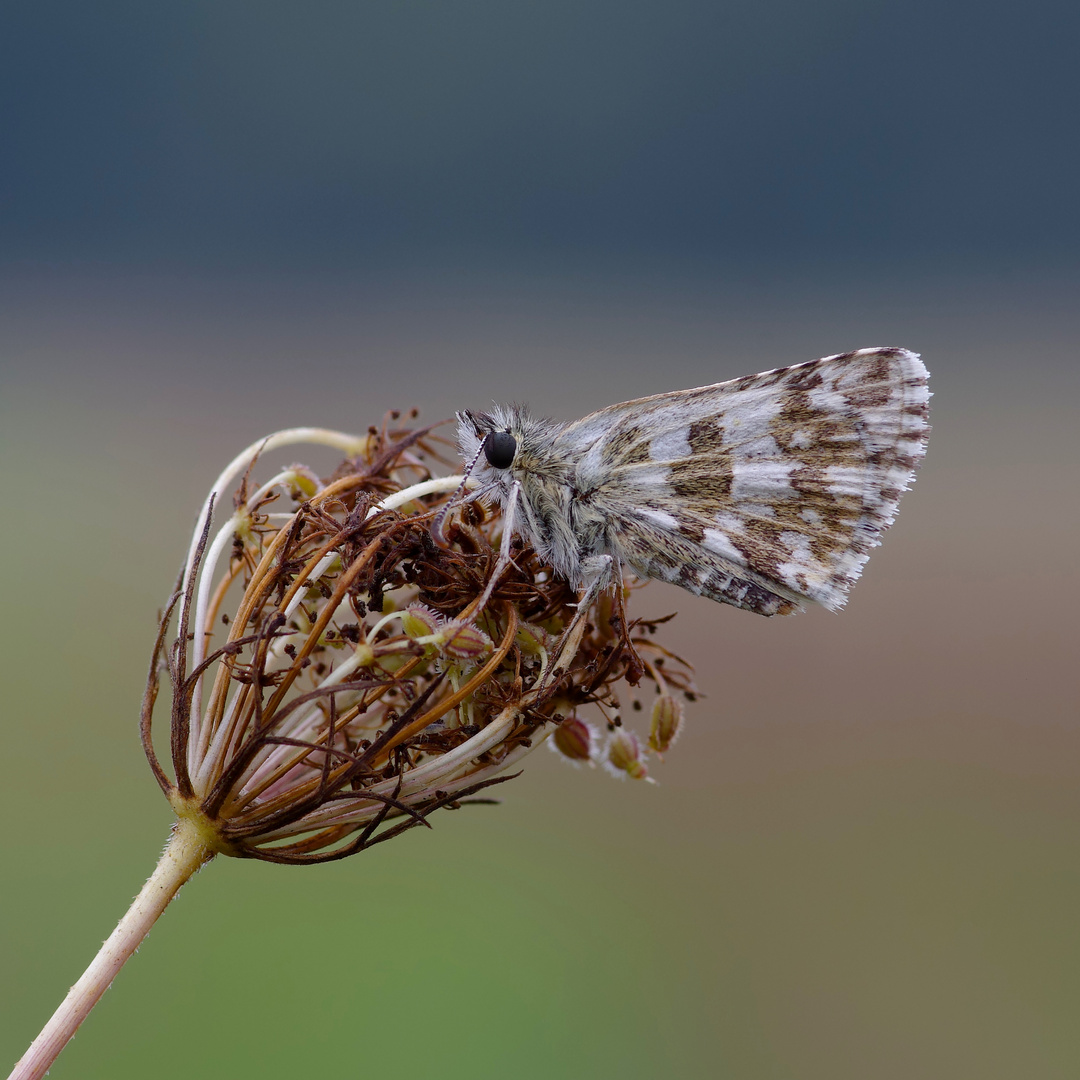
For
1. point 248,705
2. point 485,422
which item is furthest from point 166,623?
point 485,422

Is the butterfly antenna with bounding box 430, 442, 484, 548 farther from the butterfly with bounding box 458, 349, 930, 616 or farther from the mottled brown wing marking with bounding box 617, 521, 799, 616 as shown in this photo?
the mottled brown wing marking with bounding box 617, 521, 799, 616

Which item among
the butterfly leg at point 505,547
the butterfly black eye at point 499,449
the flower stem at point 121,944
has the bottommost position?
the flower stem at point 121,944

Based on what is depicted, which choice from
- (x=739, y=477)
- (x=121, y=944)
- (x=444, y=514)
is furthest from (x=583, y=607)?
(x=121, y=944)

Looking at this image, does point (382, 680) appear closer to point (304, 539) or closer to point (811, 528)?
point (304, 539)

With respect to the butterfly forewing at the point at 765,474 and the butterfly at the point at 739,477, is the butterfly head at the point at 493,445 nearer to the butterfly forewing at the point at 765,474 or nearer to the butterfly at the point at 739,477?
the butterfly at the point at 739,477

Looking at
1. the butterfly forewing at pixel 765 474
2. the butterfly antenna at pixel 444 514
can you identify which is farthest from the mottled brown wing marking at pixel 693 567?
the butterfly antenna at pixel 444 514

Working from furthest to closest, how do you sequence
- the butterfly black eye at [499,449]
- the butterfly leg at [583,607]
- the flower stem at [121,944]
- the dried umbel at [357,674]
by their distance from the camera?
the butterfly black eye at [499,449]
the butterfly leg at [583,607]
the dried umbel at [357,674]
the flower stem at [121,944]

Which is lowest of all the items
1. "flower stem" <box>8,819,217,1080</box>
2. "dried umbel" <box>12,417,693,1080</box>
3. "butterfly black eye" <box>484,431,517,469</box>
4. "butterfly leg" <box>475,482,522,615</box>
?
"flower stem" <box>8,819,217,1080</box>

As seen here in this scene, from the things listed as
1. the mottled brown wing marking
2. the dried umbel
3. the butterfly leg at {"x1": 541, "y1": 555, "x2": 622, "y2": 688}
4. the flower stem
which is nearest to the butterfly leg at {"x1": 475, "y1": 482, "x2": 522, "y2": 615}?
the dried umbel
